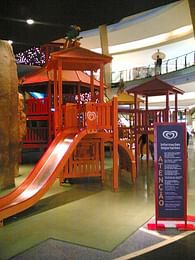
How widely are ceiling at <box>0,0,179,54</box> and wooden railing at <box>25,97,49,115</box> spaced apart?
5272 mm

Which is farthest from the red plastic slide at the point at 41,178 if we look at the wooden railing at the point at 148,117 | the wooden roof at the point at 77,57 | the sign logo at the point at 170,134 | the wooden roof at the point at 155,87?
the wooden roof at the point at 155,87

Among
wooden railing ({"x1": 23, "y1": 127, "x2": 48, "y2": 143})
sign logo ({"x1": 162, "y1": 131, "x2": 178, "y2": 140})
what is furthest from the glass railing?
sign logo ({"x1": 162, "y1": 131, "x2": 178, "y2": 140})

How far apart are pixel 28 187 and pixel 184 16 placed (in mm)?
16441

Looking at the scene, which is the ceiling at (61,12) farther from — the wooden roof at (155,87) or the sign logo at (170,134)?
the wooden roof at (155,87)

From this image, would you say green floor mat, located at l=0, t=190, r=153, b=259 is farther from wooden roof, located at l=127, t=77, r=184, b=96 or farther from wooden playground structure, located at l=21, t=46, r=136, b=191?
wooden roof, located at l=127, t=77, r=184, b=96

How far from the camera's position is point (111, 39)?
23.6 m

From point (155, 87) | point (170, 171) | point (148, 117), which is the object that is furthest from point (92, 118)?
point (155, 87)

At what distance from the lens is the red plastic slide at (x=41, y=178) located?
4.79 metres

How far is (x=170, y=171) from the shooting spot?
448cm

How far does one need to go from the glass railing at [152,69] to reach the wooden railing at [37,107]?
13.0 meters

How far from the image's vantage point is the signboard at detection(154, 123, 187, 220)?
4438 mm

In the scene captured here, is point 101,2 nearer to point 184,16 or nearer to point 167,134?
point 167,134

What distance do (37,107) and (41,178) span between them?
645cm

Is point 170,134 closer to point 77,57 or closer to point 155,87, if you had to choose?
point 77,57
